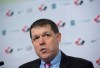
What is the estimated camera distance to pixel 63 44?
325cm

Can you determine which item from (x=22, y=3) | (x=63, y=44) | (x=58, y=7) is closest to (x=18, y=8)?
(x=22, y=3)

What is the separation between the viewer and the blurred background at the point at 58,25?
122 inches

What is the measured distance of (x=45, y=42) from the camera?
6.16 ft

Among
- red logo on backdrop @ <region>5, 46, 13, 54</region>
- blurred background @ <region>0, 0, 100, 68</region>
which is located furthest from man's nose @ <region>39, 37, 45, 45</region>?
red logo on backdrop @ <region>5, 46, 13, 54</region>

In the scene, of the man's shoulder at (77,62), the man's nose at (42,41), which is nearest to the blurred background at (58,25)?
the man's shoulder at (77,62)

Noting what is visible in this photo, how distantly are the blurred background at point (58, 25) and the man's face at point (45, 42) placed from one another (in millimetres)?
1243

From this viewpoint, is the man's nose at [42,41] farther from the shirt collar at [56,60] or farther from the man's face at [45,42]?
the shirt collar at [56,60]

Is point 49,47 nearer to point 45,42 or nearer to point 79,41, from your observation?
point 45,42

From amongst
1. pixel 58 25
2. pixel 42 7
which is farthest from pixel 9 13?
pixel 58 25

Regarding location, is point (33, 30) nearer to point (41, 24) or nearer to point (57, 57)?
point (41, 24)

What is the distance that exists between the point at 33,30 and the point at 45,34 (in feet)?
0.37

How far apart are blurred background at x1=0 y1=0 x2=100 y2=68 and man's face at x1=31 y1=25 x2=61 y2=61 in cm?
124

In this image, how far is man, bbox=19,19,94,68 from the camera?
188cm

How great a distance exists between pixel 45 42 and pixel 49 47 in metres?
0.05
